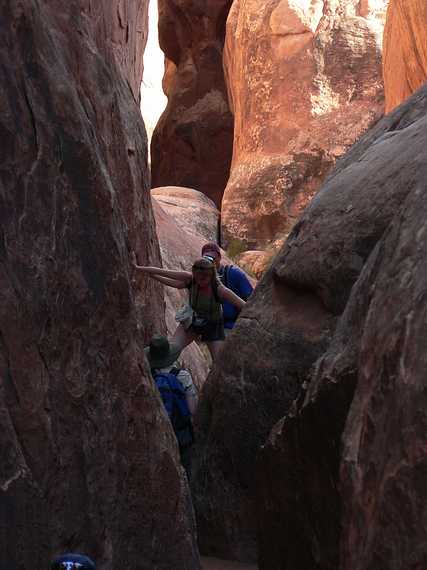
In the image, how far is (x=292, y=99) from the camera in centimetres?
1820

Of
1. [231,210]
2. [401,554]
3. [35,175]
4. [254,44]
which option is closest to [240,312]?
[35,175]

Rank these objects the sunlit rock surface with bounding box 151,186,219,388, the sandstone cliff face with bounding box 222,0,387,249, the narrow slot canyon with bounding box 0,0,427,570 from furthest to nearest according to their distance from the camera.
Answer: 1. the sandstone cliff face with bounding box 222,0,387,249
2. the sunlit rock surface with bounding box 151,186,219,388
3. the narrow slot canyon with bounding box 0,0,427,570

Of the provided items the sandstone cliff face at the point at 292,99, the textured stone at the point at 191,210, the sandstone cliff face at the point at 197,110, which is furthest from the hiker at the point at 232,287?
the sandstone cliff face at the point at 197,110

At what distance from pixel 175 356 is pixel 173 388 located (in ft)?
0.89

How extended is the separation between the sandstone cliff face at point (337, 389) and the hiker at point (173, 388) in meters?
0.31

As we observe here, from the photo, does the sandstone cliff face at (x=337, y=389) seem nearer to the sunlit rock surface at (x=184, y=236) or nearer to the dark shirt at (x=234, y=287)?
the dark shirt at (x=234, y=287)

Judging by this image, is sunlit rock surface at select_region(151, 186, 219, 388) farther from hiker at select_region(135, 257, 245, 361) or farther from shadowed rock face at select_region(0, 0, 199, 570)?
shadowed rock face at select_region(0, 0, 199, 570)

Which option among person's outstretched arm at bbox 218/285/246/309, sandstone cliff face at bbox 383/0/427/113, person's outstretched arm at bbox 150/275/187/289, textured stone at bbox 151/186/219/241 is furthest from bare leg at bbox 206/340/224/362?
textured stone at bbox 151/186/219/241

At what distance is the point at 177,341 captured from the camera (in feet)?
24.5

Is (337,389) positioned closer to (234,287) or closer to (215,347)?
(215,347)

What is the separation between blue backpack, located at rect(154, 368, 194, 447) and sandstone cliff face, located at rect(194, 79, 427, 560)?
335 millimetres

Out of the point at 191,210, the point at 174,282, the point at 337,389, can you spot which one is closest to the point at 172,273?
the point at 174,282

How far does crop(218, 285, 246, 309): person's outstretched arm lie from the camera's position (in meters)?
7.47

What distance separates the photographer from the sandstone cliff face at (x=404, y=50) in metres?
12.6
